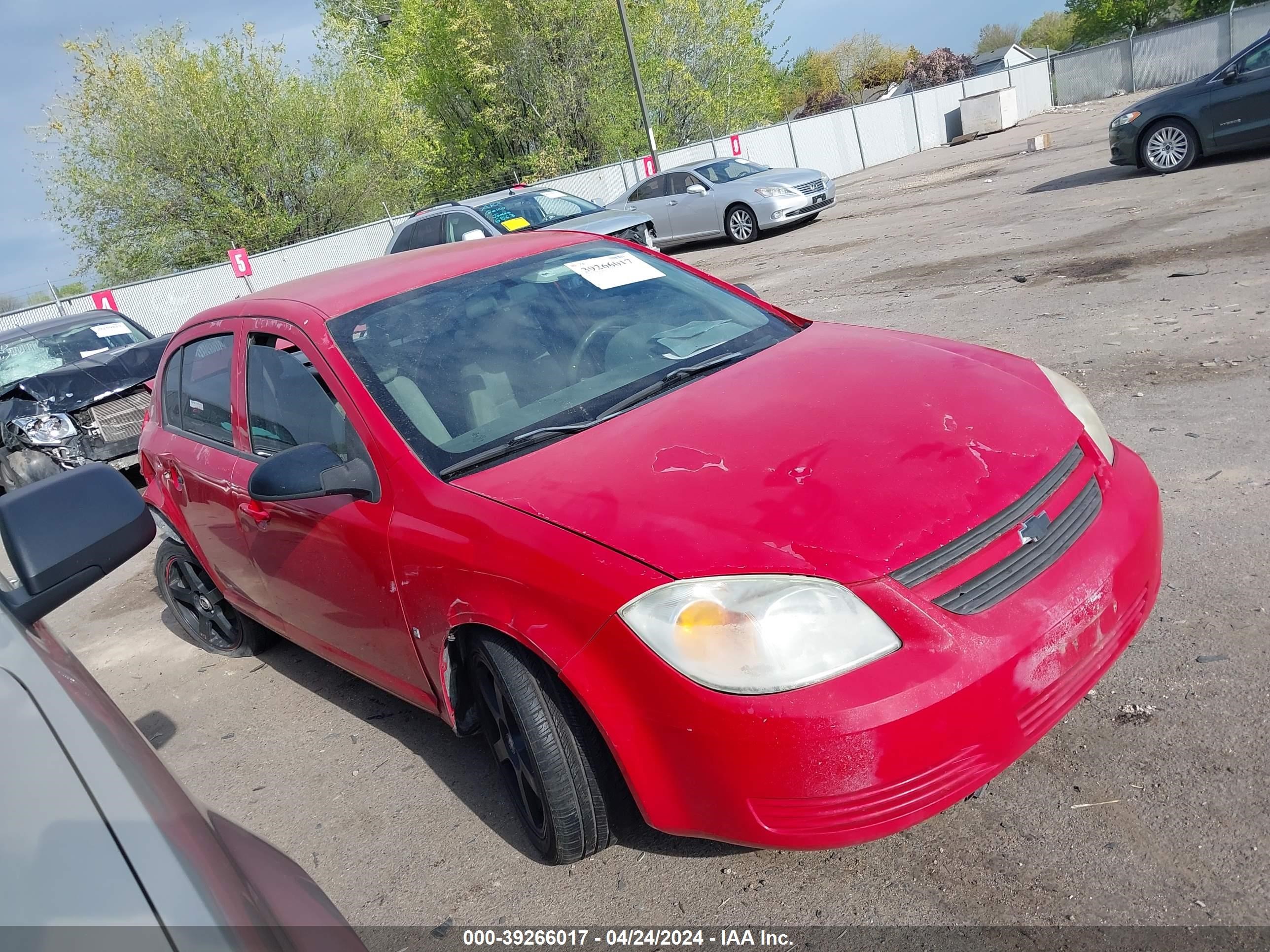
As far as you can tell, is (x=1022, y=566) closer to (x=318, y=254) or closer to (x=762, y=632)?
(x=762, y=632)

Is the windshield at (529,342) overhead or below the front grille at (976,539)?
overhead

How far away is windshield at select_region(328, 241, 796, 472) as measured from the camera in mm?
2988

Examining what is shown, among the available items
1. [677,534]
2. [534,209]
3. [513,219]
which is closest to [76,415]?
[513,219]

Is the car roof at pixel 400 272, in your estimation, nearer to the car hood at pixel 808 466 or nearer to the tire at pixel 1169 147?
the car hood at pixel 808 466

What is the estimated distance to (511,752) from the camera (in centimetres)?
271

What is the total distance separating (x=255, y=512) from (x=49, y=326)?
870 centimetres

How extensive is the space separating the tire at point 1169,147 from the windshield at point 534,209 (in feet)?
25.6

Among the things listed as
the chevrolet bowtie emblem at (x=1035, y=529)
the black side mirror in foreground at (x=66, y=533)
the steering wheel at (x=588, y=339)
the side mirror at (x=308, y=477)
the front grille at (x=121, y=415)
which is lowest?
the front grille at (x=121, y=415)

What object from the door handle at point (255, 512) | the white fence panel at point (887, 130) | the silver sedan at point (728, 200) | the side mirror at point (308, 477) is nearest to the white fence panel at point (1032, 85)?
the white fence panel at point (887, 130)

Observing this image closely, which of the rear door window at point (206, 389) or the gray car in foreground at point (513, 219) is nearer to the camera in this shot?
the rear door window at point (206, 389)

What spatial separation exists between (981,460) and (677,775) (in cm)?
110

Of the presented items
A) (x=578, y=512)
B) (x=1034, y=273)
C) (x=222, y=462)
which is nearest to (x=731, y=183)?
(x=1034, y=273)

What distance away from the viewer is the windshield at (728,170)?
60.1 feet

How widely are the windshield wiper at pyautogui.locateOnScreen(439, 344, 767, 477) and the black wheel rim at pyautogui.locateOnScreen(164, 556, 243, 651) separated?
95.5 inches
